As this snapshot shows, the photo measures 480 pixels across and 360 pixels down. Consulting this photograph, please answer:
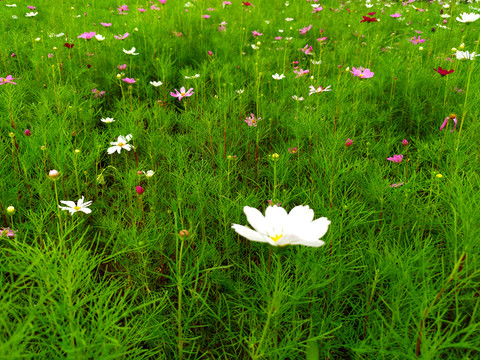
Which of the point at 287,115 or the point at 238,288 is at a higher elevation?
the point at 287,115

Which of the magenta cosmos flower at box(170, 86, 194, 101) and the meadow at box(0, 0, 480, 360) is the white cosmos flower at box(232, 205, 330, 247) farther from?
the magenta cosmos flower at box(170, 86, 194, 101)

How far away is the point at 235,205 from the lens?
3.81ft

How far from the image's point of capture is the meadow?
2.46ft

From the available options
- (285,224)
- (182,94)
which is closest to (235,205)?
(285,224)

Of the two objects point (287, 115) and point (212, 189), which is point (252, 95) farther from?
point (212, 189)

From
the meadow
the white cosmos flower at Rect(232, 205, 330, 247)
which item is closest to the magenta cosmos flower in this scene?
the meadow

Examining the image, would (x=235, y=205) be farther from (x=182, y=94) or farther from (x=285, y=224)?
(x=182, y=94)

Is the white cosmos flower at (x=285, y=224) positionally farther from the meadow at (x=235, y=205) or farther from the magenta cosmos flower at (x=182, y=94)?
the magenta cosmos flower at (x=182, y=94)

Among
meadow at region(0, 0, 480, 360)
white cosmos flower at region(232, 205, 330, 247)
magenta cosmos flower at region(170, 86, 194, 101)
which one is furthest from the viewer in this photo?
magenta cosmos flower at region(170, 86, 194, 101)

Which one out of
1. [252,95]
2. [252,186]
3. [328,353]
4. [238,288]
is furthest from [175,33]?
[328,353]

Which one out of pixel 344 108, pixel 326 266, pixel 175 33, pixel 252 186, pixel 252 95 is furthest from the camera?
pixel 175 33

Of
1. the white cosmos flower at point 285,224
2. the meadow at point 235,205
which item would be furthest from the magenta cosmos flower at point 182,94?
the white cosmos flower at point 285,224

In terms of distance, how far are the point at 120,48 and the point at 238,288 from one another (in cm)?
236

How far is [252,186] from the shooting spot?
145 centimetres
